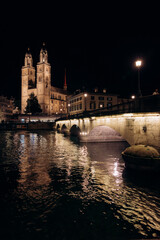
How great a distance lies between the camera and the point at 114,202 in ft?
28.5

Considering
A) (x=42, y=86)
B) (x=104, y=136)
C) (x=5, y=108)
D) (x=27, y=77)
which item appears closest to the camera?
(x=104, y=136)

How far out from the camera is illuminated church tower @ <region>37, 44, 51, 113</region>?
129 m

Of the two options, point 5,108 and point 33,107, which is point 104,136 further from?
point 5,108

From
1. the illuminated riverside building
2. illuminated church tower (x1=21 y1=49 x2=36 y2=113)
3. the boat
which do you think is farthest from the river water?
illuminated church tower (x1=21 y1=49 x2=36 y2=113)

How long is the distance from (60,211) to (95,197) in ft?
7.73

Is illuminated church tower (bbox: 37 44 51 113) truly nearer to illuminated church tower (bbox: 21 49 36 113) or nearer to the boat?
illuminated church tower (bbox: 21 49 36 113)

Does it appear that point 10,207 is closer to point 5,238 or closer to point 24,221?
point 24,221

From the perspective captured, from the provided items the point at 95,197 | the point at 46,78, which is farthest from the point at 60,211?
the point at 46,78

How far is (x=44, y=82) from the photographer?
130 m

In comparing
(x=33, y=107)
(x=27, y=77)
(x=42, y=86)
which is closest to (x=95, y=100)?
(x=33, y=107)

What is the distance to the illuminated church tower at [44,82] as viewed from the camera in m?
129

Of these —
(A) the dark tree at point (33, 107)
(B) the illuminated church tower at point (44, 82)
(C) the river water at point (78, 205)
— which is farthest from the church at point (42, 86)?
(C) the river water at point (78, 205)

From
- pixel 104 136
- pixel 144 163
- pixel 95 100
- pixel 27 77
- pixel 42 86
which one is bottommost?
pixel 144 163

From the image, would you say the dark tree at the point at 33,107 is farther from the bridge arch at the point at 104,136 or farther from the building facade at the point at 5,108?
the bridge arch at the point at 104,136
